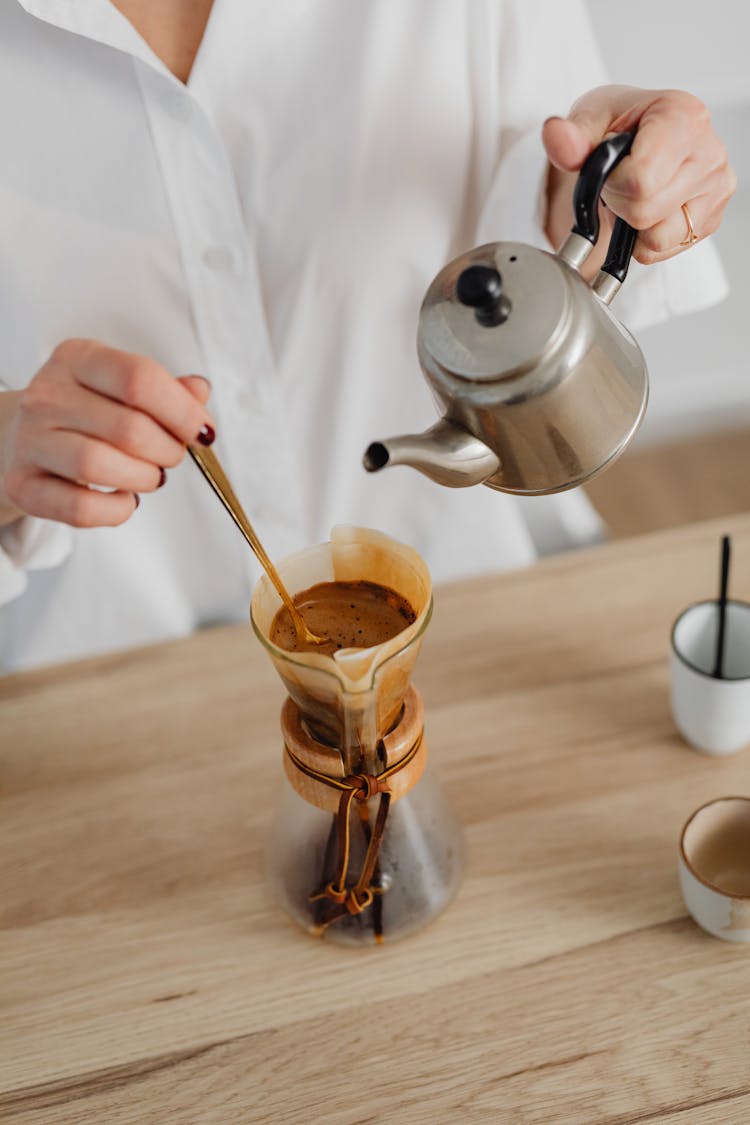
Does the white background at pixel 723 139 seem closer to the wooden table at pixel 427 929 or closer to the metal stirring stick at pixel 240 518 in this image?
the wooden table at pixel 427 929

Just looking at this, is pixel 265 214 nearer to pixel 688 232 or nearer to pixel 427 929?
pixel 688 232

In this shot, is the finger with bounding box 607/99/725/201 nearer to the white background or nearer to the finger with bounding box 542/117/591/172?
the finger with bounding box 542/117/591/172

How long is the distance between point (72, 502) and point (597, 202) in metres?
0.39

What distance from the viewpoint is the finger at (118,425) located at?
62 cm

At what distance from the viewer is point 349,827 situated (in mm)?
723

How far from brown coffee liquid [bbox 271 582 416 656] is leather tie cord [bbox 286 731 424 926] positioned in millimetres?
83

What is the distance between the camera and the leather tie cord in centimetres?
67

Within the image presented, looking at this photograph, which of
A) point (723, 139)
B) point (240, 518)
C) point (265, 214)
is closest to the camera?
point (240, 518)

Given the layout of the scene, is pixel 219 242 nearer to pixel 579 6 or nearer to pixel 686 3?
pixel 579 6

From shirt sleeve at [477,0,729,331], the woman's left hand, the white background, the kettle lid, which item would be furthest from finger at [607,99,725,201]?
the white background

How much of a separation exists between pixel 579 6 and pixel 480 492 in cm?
49

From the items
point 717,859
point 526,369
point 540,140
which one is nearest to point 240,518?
point 526,369

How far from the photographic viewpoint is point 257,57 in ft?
2.84

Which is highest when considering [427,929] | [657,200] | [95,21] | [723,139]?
[95,21]
